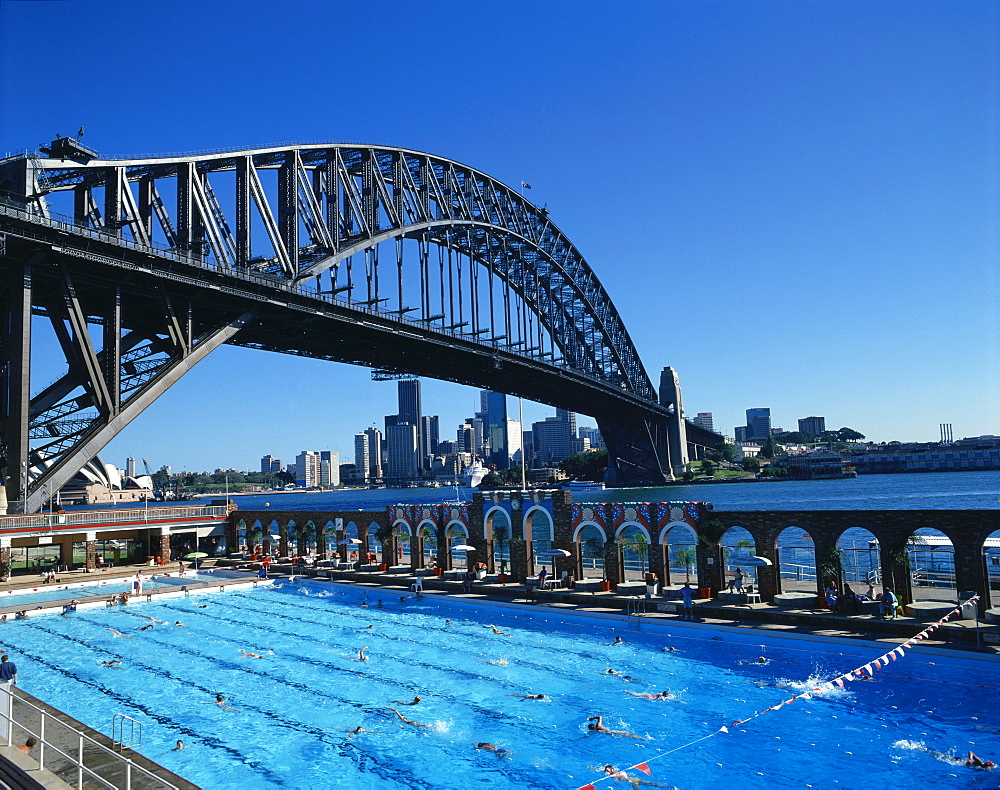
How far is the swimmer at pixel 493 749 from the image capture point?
14.6m

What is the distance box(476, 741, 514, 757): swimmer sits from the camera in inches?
576

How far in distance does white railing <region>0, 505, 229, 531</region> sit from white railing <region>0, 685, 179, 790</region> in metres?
27.1

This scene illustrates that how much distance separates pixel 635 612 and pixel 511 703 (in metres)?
8.23

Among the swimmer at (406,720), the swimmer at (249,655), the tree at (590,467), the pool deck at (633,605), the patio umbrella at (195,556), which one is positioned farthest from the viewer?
the tree at (590,467)

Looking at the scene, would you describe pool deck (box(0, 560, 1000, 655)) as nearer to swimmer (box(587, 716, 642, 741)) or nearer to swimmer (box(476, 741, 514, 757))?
swimmer (box(587, 716, 642, 741))

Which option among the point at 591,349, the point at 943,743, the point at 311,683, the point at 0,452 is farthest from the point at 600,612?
the point at 591,349

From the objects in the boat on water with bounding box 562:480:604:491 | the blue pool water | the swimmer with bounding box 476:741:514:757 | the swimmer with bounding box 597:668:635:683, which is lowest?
the boat on water with bounding box 562:480:604:491

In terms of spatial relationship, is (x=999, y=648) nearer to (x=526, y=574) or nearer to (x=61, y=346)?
(x=526, y=574)

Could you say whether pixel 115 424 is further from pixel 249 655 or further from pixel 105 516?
pixel 249 655

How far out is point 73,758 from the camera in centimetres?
1123

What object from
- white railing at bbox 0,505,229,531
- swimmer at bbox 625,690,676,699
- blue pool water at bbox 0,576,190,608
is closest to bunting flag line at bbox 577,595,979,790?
swimmer at bbox 625,690,676,699

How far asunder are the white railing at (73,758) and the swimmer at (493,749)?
6.49 meters

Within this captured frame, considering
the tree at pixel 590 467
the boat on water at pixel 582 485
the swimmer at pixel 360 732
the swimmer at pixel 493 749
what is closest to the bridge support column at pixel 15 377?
the swimmer at pixel 360 732

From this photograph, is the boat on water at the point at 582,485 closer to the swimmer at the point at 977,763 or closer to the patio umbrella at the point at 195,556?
the patio umbrella at the point at 195,556
